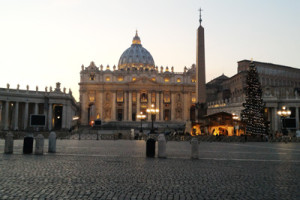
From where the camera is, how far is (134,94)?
90.9m

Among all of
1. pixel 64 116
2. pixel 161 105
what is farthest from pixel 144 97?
pixel 64 116

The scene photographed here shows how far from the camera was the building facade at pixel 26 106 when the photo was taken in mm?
52875

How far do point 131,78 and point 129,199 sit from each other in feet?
283

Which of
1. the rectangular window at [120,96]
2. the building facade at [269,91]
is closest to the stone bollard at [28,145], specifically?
the building facade at [269,91]

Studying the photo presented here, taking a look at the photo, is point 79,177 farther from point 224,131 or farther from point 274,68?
point 274,68

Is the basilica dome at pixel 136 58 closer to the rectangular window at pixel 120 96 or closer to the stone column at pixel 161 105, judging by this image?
the rectangular window at pixel 120 96

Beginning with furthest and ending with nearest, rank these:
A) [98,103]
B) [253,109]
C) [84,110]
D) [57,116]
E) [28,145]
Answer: [98,103]
[84,110]
[57,116]
[253,109]
[28,145]

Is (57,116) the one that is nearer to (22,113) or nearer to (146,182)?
(22,113)

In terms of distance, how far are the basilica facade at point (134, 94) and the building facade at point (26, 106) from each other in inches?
931

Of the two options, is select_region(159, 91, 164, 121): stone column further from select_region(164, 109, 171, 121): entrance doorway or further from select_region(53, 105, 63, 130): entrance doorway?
select_region(53, 105, 63, 130): entrance doorway

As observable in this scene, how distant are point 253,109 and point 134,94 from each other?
57240 millimetres

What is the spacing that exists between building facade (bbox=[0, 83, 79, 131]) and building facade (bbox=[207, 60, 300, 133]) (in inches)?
1300

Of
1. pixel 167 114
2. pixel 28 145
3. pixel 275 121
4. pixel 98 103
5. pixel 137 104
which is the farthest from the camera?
pixel 167 114

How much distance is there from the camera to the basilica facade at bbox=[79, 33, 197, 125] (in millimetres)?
89312
